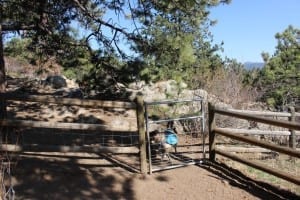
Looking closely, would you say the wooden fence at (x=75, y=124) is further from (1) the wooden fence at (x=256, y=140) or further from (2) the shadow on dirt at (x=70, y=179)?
(1) the wooden fence at (x=256, y=140)

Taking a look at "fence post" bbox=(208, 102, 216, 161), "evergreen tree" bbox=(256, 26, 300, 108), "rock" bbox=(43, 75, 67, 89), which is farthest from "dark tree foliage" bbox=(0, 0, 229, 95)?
"evergreen tree" bbox=(256, 26, 300, 108)

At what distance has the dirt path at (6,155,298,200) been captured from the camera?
6.46 m

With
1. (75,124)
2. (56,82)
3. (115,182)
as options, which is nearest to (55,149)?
(75,124)

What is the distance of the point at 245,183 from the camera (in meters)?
7.20

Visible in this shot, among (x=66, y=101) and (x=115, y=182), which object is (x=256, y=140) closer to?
(x=115, y=182)

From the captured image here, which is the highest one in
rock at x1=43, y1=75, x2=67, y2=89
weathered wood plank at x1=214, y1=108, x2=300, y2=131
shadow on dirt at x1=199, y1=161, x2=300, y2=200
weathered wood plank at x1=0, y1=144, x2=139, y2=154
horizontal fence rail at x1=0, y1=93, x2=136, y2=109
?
rock at x1=43, y1=75, x2=67, y2=89

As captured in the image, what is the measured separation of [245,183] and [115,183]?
2071mm

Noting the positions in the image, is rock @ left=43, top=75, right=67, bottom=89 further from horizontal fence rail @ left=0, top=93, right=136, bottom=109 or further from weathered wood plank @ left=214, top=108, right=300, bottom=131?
weathered wood plank @ left=214, top=108, right=300, bottom=131

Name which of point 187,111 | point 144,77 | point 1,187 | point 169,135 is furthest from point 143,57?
point 1,187

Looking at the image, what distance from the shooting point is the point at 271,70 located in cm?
3039

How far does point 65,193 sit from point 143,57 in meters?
4.14

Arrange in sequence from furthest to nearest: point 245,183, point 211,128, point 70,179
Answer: point 211,128, point 245,183, point 70,179

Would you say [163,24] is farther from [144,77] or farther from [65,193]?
[65,193]

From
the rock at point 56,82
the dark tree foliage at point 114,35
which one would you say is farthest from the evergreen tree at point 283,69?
the dark tree foliage at point 114,35
